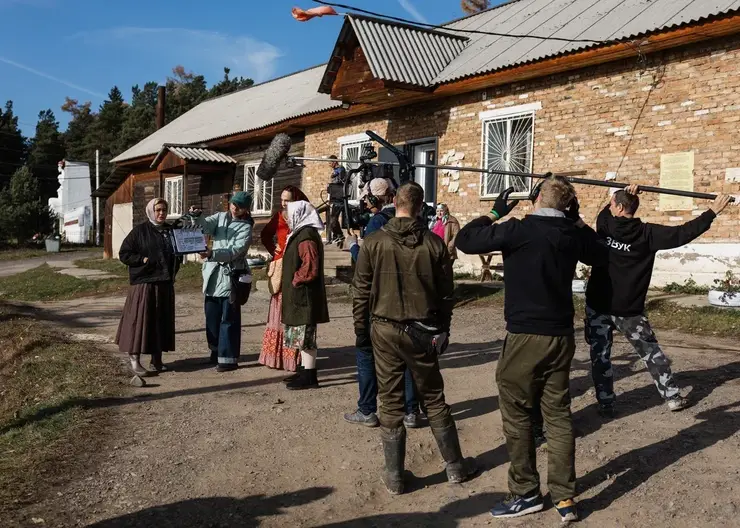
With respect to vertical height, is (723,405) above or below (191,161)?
below

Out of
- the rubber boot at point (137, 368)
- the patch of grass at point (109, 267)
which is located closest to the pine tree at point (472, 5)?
the patch of grass at point (109, 267)

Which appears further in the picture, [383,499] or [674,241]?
[674,241]

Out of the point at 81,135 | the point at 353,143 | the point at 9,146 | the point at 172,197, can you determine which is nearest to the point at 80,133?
the point at 81,135

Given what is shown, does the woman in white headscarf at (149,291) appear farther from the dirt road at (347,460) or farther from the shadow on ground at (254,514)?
the shadow on ground at (254,514)

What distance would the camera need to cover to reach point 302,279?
5.95 metres

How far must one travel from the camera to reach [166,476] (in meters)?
4.27

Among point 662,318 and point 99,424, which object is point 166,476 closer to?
point 99,424

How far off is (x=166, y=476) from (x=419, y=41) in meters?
13.0

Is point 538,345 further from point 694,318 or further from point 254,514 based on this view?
point 694,318

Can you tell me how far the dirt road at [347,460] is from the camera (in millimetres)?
3770

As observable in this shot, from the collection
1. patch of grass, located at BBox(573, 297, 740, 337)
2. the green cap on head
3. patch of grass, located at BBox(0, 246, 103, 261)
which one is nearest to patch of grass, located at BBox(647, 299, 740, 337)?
patch of grass, located at BBox(573, 297, 740, 337)

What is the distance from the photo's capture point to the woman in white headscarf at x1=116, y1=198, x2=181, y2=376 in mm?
6574

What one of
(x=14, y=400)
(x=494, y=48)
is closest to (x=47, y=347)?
(x=14, y=400)

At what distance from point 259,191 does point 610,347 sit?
1697 centimetres
